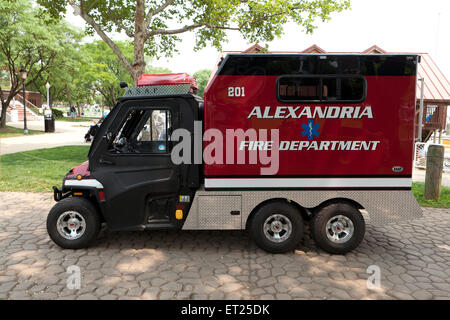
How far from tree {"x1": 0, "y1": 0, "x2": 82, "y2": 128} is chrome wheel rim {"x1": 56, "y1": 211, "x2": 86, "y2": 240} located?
65.1ft

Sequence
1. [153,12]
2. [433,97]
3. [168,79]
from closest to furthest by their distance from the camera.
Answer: [168,79]
[153,12]
[433,97]

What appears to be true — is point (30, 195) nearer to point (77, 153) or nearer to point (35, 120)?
point (77, 153)

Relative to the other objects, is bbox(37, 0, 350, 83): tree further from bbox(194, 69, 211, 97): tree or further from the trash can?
bbox(194, 69, 211, 97): tree

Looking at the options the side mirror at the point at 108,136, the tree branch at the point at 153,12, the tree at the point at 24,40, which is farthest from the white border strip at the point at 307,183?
the tree at the point at 24,40

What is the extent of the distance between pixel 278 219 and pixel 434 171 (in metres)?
5.06

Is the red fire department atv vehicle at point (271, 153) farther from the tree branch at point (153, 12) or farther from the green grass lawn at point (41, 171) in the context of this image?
the tree branch at point (153, 12)

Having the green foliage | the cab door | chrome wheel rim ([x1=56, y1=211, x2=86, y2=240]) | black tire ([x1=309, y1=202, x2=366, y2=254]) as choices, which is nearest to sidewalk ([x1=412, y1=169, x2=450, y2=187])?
black tire ([x1=309, y1=202, x2=366, y2=254])

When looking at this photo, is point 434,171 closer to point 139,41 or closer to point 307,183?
point 307,183

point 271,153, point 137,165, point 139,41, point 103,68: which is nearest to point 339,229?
point 271,153

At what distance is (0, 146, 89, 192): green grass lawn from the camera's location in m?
9.24

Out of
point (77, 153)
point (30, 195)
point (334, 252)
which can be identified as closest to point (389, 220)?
point (334, 252)

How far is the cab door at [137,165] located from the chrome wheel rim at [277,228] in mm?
1326

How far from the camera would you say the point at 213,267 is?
4.65 meters

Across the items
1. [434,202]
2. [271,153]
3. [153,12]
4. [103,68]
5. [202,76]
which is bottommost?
[434,202]
